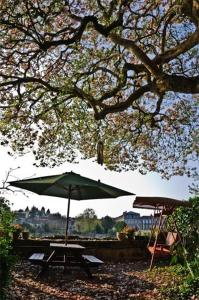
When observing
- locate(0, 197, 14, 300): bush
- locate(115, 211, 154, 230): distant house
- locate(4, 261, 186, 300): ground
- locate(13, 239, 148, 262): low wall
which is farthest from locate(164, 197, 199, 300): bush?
locate(115, 211, 154, 230): distant house

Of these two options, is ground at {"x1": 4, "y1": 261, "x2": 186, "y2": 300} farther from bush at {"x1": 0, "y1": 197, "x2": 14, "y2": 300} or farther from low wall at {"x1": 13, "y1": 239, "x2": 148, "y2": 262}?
low wall at {"x1": 13, "y1": 239, "x2": 148, "y2": 262}

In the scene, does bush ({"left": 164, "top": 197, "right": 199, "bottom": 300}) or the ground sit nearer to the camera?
bush ({"left": 164, "top": 197, "right": 199, "bottom": 300})

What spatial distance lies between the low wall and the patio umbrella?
262 cm

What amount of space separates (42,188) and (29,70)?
558 cm

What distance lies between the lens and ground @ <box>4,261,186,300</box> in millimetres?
8688

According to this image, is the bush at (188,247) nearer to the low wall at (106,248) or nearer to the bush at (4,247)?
the bush at (4,247)

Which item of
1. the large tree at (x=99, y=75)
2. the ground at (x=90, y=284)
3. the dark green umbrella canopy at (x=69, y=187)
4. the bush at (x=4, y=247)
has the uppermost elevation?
the large tree at (x=99, y=75)

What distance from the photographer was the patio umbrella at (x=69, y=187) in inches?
424

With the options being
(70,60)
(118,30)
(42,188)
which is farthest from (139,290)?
(70,60)

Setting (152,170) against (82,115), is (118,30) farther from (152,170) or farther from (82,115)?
(152,170)

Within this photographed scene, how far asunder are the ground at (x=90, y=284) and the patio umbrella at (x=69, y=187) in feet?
6.58

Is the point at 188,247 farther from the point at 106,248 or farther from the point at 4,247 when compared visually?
the point at 4,247

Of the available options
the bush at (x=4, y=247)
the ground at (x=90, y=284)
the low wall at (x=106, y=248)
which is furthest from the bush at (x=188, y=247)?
the low wall at (x=106, y=248)

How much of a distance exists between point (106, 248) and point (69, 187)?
447cm
